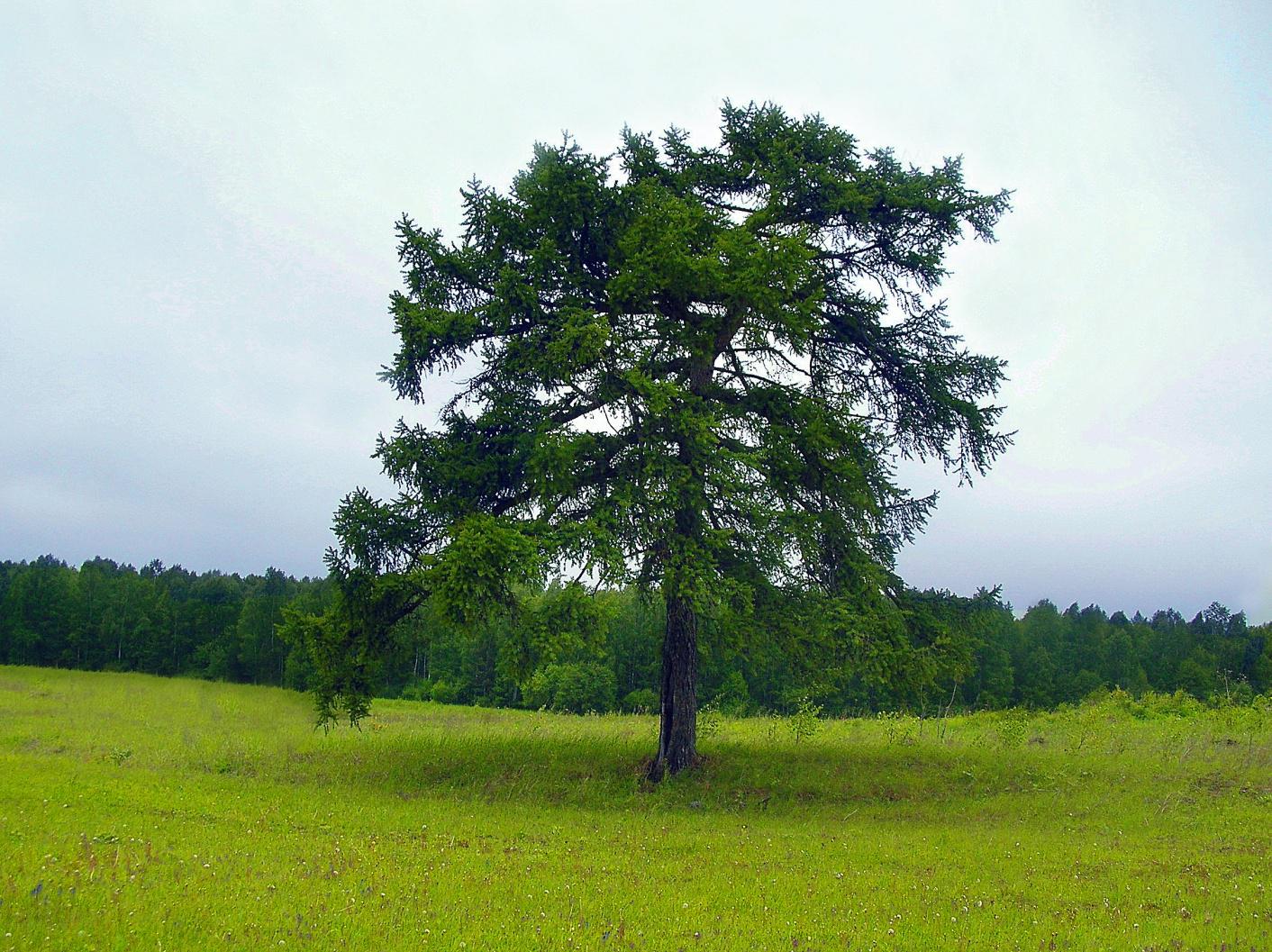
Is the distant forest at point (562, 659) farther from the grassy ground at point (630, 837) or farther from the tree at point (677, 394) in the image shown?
the tree at point (677, 394)

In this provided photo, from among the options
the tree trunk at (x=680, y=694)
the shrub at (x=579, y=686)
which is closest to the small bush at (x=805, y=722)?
the tree trunk at (x=680, y=694)

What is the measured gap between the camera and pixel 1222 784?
14.3m

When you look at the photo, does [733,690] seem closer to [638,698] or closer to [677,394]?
[638,698]

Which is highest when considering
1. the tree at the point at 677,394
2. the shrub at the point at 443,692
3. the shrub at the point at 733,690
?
the tree at the point at 677,394

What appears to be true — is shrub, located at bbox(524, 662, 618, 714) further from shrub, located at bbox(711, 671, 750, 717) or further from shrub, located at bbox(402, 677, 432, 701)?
shrub, located at bbox(402, 677, 432, 701)

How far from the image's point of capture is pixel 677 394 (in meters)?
13.9

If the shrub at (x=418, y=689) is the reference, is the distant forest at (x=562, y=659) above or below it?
above

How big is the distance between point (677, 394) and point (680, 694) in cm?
588

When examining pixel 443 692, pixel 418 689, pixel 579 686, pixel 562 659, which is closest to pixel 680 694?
pixel 562 659

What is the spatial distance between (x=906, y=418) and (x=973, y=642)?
461 cm

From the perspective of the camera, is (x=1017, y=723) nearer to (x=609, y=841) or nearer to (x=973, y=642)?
(x=973, y=642)

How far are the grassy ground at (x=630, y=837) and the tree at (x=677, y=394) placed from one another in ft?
8.17

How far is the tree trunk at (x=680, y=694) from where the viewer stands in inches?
624

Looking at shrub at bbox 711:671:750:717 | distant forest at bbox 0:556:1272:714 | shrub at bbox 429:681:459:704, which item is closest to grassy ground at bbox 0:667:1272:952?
distant forest at bbox 0:556:1272:714
